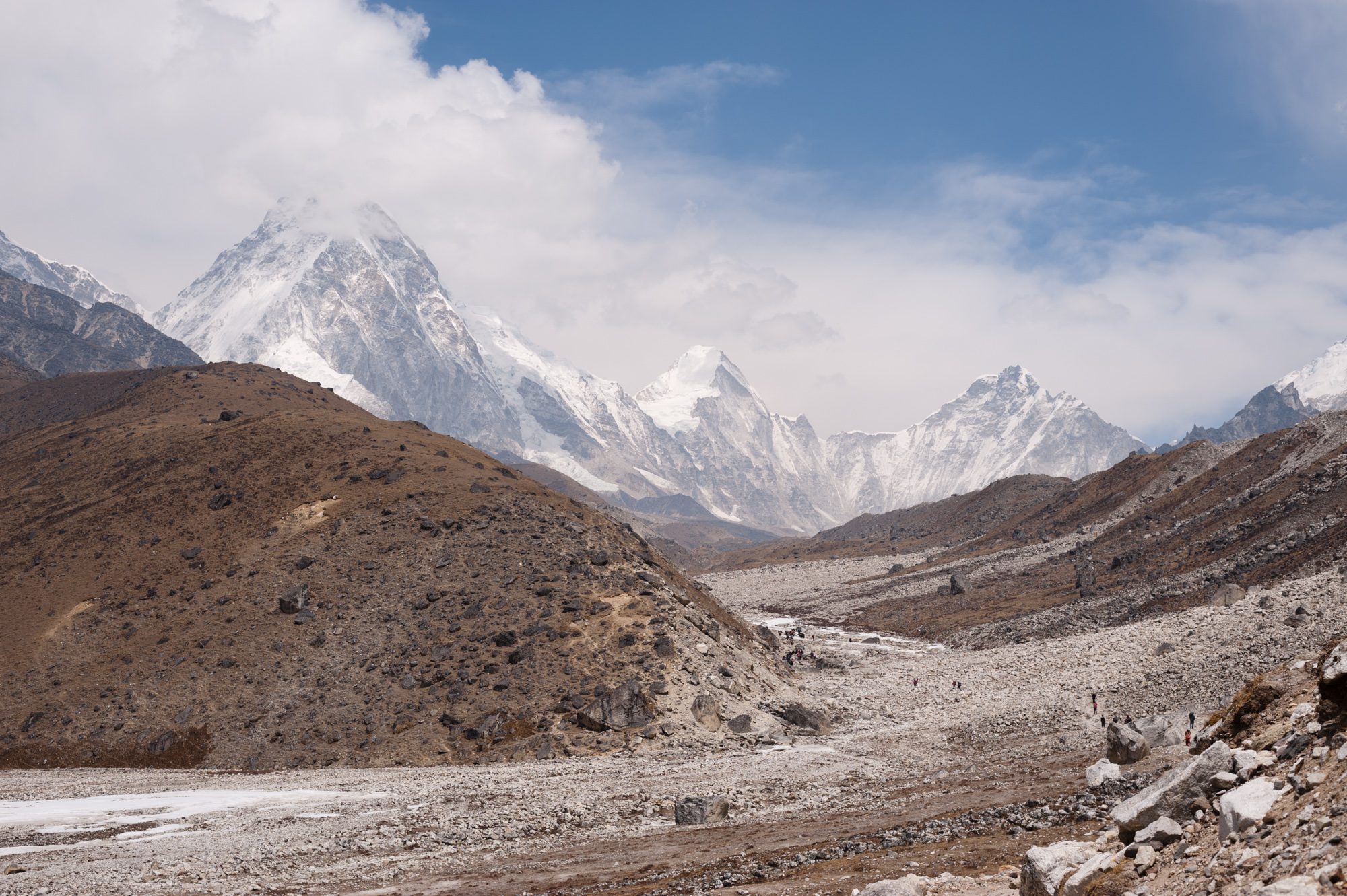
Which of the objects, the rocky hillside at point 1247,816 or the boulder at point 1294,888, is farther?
the rocky hillside at point 1247,816

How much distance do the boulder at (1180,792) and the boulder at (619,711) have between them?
157ft

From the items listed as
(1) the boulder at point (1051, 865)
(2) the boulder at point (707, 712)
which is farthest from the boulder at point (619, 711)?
(1) the boulder at point (1051, 865)

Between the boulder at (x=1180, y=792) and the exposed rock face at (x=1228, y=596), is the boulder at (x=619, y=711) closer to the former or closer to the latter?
the exposed rock face at (x=1228, y=596)

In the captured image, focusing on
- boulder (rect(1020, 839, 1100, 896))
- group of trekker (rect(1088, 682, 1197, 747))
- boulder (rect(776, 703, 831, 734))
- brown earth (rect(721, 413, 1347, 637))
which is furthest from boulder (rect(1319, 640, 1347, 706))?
brown earth (rect(721, 413, 1347, 637))

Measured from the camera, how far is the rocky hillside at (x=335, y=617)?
2502 inches

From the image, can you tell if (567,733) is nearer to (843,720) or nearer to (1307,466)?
(843,720)

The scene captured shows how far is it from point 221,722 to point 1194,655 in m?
63.0

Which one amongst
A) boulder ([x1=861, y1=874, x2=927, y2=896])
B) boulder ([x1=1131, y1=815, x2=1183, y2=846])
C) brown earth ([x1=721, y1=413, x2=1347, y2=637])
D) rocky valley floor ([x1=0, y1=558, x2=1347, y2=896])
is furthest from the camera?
brown earth ([x1=721, y1=413, x2=1347, y2=637])

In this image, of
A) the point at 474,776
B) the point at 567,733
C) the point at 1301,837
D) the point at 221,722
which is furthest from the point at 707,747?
the point at 1301,837

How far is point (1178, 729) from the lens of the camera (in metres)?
38.1

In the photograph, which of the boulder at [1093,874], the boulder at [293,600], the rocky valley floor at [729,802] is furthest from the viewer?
the boulder at [293,600]

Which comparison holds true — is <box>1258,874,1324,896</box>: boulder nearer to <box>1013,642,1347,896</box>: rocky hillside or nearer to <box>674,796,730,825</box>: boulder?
<box>1013,642,1347,896</box>: rocky hillside

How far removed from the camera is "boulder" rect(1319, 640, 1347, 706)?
14414 millimetres

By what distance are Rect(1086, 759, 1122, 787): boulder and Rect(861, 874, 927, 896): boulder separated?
14.2 meters
